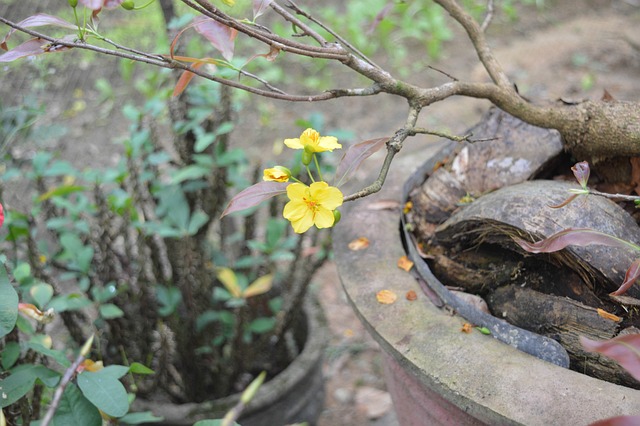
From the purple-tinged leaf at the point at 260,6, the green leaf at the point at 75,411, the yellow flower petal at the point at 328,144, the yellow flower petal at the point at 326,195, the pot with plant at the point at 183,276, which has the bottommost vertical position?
the pot with plant at the point at 183,276

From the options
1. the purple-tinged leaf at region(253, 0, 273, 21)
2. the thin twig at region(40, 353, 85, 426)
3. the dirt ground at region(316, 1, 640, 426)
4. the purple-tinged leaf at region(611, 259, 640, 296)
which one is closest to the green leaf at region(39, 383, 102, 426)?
the thin twig at region(40, 353, 85, 426)

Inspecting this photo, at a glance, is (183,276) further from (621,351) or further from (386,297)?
(621,351)

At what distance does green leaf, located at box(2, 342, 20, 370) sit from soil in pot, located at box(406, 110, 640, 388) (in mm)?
794

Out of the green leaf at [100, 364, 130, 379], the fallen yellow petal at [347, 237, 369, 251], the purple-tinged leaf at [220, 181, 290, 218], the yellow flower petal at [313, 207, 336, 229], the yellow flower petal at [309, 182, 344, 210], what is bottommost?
the green leaf at [100, 364, 130, 379]

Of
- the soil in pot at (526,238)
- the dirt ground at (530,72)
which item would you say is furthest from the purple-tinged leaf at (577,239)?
the dirt ground at (530,72)

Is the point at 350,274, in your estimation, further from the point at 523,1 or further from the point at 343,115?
the point at 523,1

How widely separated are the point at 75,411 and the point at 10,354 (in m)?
0.20

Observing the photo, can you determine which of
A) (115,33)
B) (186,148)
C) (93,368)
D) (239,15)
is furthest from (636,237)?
(115,33)

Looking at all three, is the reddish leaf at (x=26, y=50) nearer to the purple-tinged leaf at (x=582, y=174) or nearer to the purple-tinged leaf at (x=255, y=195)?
the purple-tinged leaf at (x=255, y=195)

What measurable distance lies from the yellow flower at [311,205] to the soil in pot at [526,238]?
34cm

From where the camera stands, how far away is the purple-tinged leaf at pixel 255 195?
93cm

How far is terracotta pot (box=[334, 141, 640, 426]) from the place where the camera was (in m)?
0.89

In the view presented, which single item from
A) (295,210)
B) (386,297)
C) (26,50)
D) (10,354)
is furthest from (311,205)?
(10,354)

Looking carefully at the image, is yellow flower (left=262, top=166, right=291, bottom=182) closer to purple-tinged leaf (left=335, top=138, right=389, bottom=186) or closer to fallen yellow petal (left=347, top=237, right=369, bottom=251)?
purple-tinged leaf (left=335, top=138, right=389, bottom=186)
